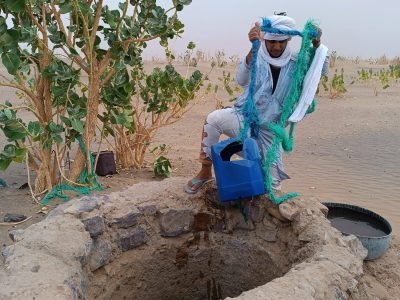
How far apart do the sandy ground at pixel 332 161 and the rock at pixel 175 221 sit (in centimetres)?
130

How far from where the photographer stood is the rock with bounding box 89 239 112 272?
2.53m

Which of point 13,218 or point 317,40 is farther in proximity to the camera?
point 13,218

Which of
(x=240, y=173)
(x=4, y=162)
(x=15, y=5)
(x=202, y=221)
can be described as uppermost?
(x=15, y=5)

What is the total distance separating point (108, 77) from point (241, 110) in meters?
1.57

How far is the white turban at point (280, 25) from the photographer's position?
282cm

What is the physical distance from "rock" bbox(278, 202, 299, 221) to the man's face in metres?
0.93

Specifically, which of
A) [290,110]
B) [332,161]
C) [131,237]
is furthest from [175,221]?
[332,161]

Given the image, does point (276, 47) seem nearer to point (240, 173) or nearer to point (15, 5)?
point (240, 173)

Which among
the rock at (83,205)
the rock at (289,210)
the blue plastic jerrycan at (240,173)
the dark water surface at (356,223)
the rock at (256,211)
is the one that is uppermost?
the blue plastic jerrycan at (240,173)

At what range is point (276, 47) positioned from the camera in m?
2.92

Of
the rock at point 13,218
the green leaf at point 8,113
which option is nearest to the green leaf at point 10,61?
the green leaf at point 8,113

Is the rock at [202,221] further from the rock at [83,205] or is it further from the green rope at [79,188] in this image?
the green rope at [79,188]

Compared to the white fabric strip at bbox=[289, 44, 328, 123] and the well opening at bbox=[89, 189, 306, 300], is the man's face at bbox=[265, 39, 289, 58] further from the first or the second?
the well opening at bbox=[89, 189, 306, 300]

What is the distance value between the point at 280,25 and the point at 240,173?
912 millimetres
